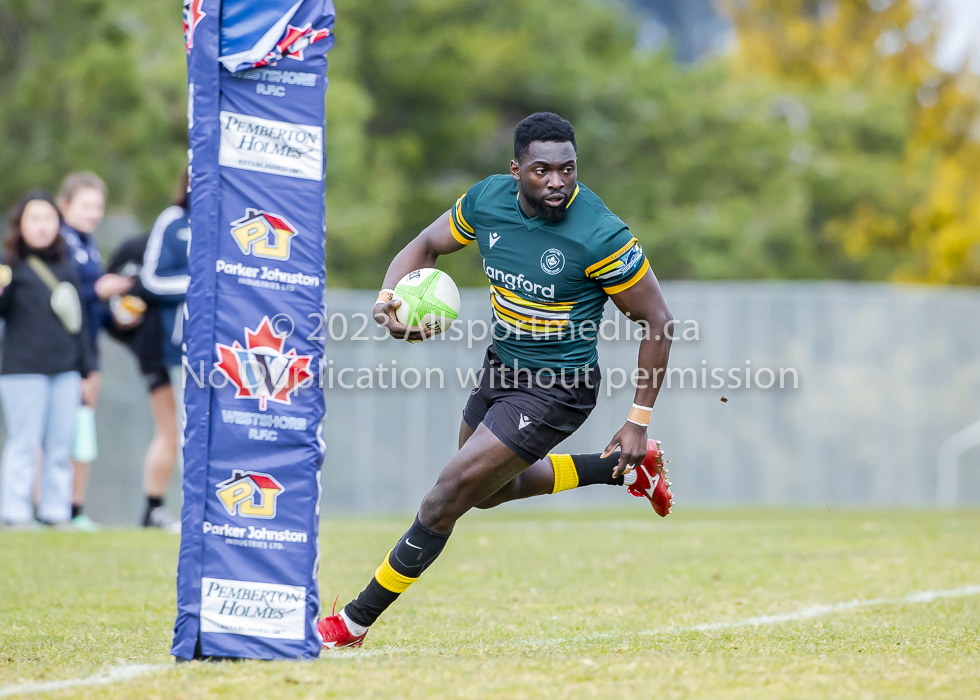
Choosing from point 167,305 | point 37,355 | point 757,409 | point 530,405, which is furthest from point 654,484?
point 757,409

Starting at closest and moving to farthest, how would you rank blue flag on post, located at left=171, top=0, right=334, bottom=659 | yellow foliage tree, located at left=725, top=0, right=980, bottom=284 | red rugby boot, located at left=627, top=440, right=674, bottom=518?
blue flag on post, located at left=171, top=0, right=334, bottom=659 < red rugby boot, located at left=627, top=440, right=674, bottom=518 < yellow foliage tree, located at left=725, top=0, right=980, bottom=284

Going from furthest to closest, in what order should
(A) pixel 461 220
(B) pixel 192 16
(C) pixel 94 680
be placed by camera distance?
(A) pixel 461 220, (B) pixel 192 16, (C) pixel 94 680

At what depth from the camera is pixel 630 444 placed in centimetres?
573

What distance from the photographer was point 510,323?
239 inches

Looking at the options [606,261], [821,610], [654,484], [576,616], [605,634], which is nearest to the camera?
[606,261]

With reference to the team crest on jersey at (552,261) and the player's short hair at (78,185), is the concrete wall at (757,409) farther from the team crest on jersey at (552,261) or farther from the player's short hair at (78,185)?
the team crest on jersey at (552,261)

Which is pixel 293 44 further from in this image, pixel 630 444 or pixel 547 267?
pixel 630 444

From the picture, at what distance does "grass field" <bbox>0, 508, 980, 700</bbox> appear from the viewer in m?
4.49

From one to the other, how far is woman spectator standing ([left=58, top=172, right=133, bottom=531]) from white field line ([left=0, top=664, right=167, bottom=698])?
6093 mm

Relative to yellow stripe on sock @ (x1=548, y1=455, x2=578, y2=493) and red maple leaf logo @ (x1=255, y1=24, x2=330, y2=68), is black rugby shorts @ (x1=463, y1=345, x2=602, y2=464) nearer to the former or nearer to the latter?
yellow stripe on sock @ (x1=548, y1=455, x2=578, y2=493)

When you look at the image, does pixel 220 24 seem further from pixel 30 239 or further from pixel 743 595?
pixel 30 239

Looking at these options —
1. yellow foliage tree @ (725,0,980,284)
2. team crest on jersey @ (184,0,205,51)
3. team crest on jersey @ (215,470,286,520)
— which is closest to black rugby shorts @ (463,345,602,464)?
team crest on jersey @ (215,470,286,520)

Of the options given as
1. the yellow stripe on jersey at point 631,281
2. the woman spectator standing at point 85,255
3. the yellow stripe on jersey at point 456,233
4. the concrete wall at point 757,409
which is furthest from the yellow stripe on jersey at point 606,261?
the concrete wall at point 757,409

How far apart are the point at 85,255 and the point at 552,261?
6.63 meters
